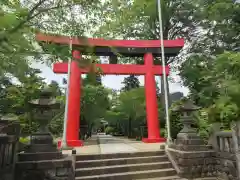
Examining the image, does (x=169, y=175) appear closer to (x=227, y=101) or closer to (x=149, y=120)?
(x=227, y=101)

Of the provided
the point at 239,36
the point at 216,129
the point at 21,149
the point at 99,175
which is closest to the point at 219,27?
the point at 239,36

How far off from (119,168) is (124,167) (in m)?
0.15

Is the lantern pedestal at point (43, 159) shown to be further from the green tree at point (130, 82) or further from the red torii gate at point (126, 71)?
the green tree at point (130, 82)

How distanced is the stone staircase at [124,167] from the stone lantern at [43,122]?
1017mm

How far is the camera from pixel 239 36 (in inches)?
513

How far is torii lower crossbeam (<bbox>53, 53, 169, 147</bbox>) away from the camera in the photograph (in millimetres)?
8023

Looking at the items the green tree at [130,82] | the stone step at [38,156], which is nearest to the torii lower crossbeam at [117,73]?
the stone step at [38,156]

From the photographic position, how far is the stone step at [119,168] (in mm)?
4789

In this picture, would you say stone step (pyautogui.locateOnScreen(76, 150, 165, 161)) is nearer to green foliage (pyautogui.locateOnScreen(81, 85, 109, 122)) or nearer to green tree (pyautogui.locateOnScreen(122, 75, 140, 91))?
green foliage (pyautogui.locateOnScreen(81, 85, 109, 122))

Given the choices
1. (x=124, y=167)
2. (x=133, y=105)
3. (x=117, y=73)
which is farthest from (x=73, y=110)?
(x=133, y=105)

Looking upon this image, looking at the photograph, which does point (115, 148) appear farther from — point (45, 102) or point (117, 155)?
point (45, 102)

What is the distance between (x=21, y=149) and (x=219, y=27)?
547 inches

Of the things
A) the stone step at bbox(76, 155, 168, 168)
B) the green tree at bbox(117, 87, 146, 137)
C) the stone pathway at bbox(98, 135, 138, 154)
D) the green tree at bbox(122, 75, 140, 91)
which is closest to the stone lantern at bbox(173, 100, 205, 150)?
the stone step at bbox(76, 155, 168, 168)

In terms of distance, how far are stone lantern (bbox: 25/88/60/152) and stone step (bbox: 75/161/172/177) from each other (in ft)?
3.24
